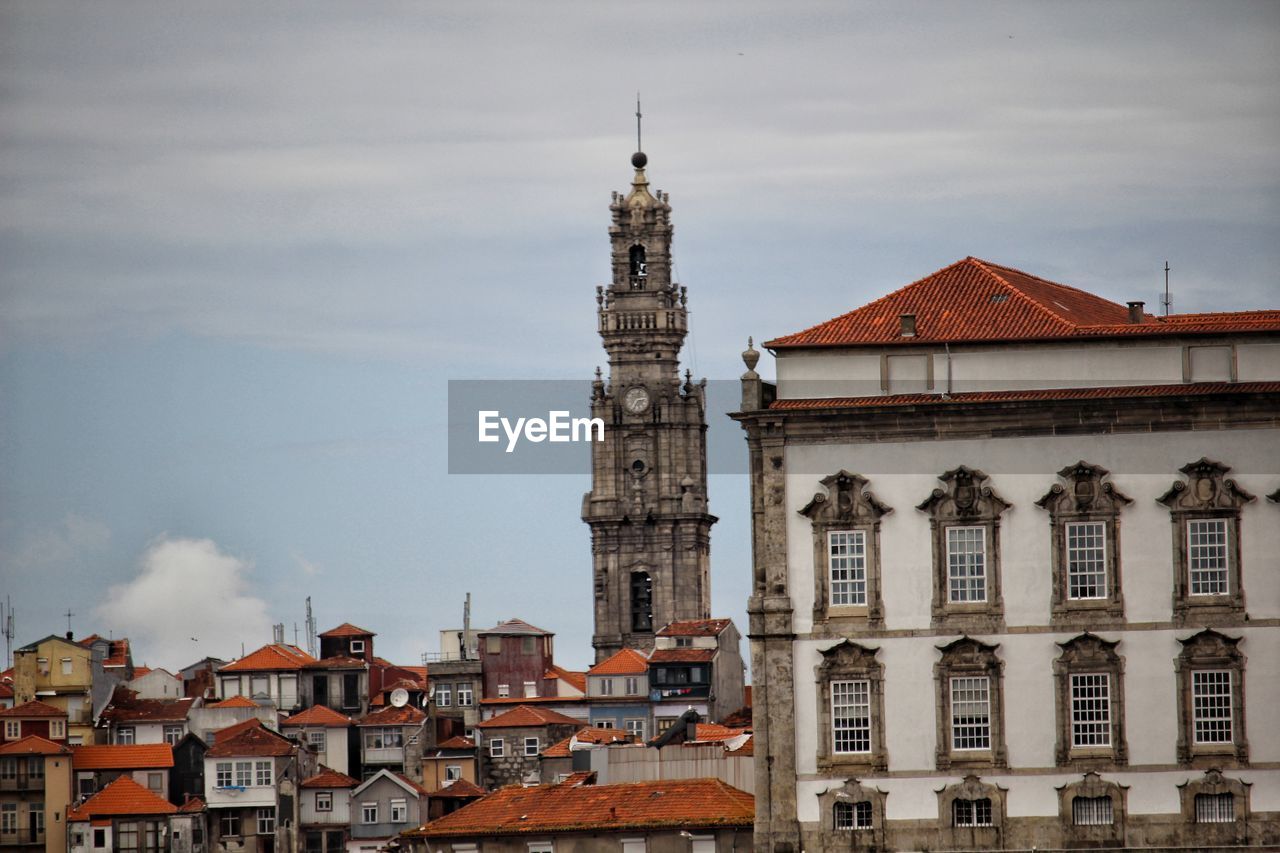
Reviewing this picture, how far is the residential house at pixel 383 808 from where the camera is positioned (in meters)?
127

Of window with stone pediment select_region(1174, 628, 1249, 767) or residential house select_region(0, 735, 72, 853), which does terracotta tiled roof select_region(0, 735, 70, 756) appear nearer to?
residential house select_region(0, 735, 72, 853)

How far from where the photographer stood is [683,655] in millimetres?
142500

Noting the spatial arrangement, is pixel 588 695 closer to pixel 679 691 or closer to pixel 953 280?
pixel 679 691

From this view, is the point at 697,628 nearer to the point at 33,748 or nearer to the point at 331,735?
the point at 331,735

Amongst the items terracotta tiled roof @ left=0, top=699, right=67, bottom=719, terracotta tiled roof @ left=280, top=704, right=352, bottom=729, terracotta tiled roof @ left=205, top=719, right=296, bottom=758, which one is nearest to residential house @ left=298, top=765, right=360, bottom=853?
terracotta tiled roof @ left=205, top=719, right=296, bottom=758

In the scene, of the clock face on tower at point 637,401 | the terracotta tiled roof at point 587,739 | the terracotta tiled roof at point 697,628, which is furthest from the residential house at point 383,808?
the clock face on tower at point 637,401

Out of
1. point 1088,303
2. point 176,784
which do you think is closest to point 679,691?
point 176,784

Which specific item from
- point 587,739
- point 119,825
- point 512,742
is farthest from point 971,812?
point 512,742

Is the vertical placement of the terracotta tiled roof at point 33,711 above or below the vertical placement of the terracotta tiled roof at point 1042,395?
below

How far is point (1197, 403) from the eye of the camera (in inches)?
3004

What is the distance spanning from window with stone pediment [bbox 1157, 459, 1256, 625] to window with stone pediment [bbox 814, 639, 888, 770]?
7411 mm

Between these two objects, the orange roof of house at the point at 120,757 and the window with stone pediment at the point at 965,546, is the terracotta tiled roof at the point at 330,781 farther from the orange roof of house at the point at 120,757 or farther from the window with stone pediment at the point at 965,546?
the window with stone pediment at the point at 965,546

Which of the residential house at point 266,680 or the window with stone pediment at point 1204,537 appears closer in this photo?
the window with stone pediment at point 1204,537

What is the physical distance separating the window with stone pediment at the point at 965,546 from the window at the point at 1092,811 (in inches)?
196
